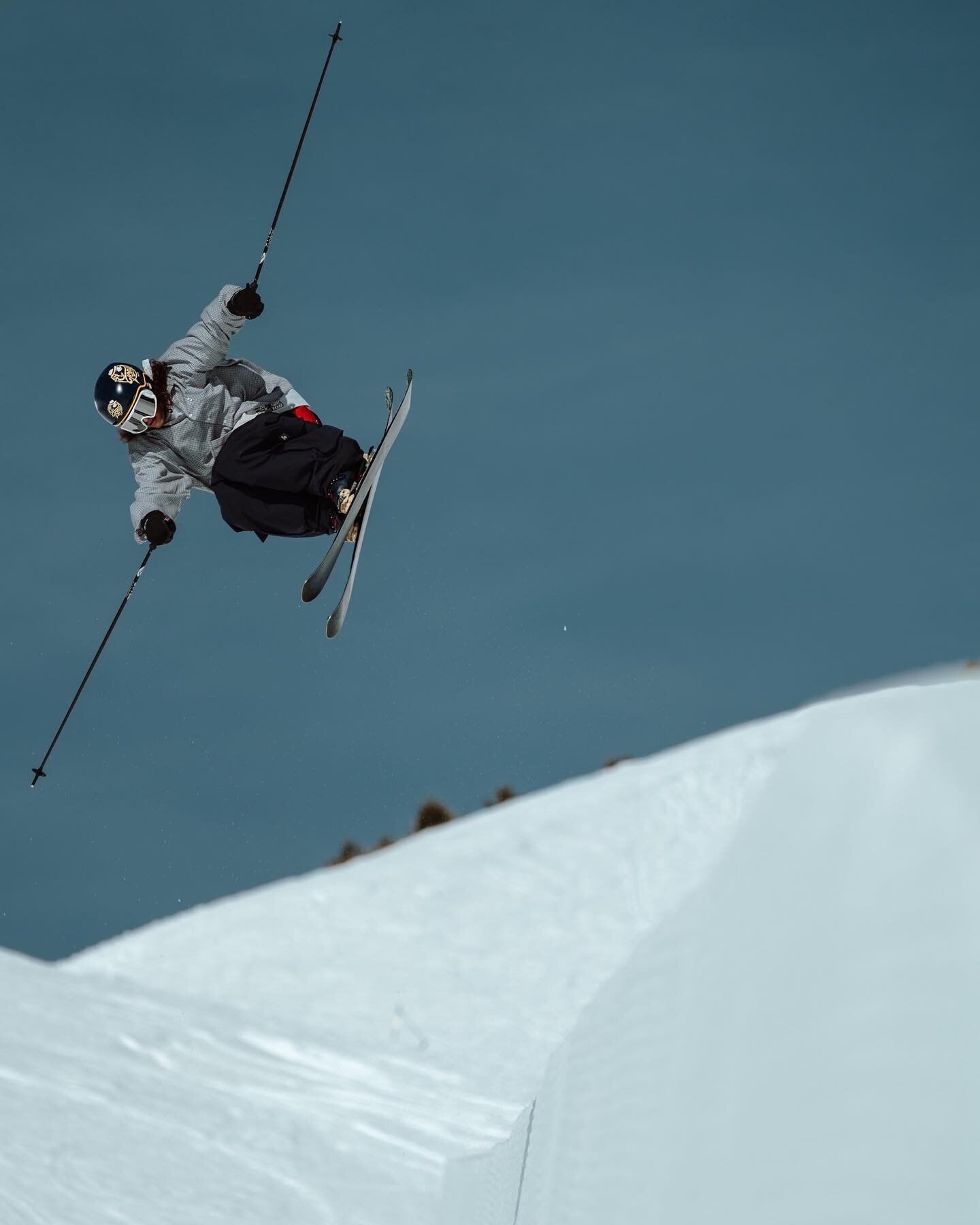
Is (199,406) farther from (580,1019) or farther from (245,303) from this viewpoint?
(580,1019)

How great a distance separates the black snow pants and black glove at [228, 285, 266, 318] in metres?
0.57

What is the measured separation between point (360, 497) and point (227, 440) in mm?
890

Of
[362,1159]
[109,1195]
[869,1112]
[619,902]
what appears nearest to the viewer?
[869,1112]

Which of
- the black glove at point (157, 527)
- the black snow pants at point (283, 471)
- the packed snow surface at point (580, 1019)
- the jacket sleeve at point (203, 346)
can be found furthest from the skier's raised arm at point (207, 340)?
the packed snow surface at point (580, 1019)

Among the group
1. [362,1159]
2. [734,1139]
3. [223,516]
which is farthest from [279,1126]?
[734,1139]

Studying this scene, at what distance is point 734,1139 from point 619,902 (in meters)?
13.5

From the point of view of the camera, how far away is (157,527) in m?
8.43

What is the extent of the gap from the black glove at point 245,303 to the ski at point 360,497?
3.06 ft

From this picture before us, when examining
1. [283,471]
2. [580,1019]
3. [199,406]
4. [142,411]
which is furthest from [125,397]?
[580,1019]

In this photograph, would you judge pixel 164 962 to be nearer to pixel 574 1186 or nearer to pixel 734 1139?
pixel 574 1186

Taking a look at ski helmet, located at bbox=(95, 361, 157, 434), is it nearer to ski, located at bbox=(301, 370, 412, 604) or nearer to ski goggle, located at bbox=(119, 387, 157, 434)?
ski goggle, located at bbox=(119, 387, 157, 434)

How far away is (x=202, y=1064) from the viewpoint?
8.53 meters

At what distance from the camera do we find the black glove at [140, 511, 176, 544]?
27.6 feet

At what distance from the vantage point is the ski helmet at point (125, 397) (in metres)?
8.27
